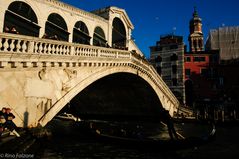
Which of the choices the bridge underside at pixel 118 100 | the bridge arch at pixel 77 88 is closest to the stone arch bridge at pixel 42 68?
the bridge arch at pixel 77 88

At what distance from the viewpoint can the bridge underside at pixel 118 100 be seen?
755 inches

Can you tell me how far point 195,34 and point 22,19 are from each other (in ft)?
126

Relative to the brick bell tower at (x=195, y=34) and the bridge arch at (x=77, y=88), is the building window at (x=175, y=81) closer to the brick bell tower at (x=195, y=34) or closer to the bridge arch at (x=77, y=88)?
the brick bell tower at (x=195, y=34)

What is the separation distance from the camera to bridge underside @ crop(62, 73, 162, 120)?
62.9ft

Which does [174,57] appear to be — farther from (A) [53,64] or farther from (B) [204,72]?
(A) [53,64]

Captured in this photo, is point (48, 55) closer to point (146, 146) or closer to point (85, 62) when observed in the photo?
point (85, 62)

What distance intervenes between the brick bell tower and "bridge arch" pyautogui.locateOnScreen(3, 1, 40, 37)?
3619 centimetres

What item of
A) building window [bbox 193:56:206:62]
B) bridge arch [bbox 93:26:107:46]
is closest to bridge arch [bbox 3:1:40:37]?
bridge arch [bbox 93:26:107:46]

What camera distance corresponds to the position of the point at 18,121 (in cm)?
729

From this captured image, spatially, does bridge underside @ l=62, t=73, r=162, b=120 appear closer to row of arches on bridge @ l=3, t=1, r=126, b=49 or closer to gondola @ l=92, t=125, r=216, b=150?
row of arches on bridge @ l=3, t=1, r=126, b=49

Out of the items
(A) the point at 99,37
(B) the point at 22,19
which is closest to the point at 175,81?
(A) the point at 99,37

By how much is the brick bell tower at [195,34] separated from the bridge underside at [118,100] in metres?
24.6

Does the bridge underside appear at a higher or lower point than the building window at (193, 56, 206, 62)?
lower

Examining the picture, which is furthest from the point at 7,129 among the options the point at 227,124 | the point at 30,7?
the point at 227,124
